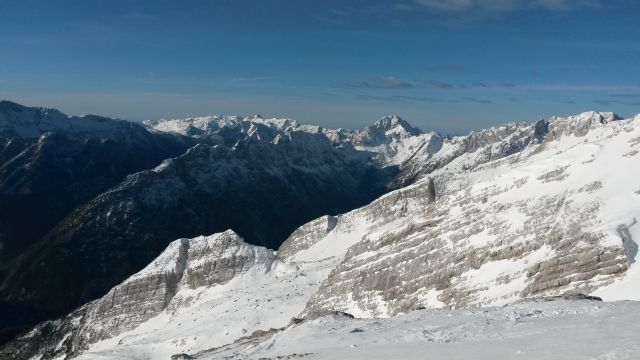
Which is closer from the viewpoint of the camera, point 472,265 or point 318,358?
point 318,358

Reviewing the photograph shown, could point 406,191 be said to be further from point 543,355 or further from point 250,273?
point 543,355

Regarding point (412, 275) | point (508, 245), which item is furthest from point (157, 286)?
point (508, 245)

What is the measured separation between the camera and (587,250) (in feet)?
234

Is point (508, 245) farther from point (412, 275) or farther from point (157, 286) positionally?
point (157, 286)

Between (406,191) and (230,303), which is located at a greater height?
(406,191)

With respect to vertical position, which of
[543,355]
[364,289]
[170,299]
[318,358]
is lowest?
[170,299]

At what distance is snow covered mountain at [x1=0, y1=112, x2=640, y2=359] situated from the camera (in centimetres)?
5197

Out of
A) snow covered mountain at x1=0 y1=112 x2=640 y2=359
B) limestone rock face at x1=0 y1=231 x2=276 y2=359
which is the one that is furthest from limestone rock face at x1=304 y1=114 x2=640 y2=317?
limestone rock face at x1=0 y1=231 x2=276 y2=359

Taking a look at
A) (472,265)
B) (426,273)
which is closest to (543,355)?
(472,265)

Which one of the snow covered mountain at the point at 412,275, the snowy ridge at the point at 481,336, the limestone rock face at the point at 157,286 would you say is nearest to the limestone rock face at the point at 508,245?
the snow covered mountain at the point at 412,275

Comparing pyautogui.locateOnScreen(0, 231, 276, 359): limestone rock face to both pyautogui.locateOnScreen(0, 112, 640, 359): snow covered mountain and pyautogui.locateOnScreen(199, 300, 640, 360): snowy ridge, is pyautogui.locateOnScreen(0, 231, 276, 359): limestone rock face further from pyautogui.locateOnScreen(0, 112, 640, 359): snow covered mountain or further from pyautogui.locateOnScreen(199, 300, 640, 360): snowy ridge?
pyautogui.locateOnScreen(199, 300, 640, 360): snowy ridge

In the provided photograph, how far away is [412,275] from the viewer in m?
97.0

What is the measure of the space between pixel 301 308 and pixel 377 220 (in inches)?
2435

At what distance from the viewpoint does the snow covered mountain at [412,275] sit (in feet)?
171
